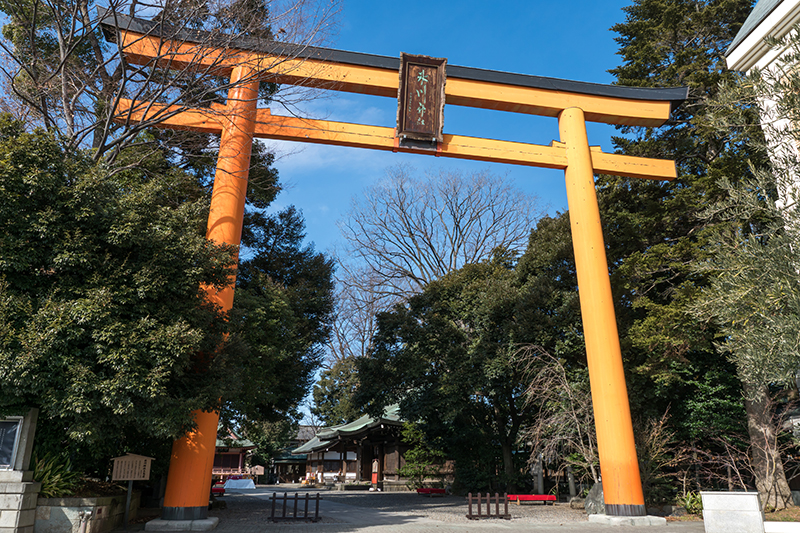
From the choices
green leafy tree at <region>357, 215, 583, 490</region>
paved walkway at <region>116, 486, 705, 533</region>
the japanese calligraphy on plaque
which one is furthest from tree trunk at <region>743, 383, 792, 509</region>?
the japanese calligraphy on plaque

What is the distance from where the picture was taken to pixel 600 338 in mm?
9828

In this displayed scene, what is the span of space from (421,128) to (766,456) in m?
10.4

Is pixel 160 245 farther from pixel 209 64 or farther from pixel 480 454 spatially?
pixel 480 454

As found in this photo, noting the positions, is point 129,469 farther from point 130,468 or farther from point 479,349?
point 479,349

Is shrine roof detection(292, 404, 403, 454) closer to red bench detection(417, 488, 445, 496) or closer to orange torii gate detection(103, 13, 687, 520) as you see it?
red bench detection(417, 488, 445, 496)

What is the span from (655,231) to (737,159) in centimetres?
319

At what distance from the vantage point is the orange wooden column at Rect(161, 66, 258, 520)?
7.86 m

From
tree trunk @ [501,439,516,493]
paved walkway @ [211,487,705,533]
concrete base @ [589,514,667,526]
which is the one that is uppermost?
tree trunk @ [501,439,516,493]

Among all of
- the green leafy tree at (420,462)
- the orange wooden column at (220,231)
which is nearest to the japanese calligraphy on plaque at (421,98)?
the orange wooden column at (220,231)

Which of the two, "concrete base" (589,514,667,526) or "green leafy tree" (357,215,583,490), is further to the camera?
"green leafy tree" (357,215,583,490)

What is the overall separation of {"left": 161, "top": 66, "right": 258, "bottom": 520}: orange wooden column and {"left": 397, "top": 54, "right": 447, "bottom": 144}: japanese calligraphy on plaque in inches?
120

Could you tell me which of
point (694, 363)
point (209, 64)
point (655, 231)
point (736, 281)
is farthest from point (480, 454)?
point (209, 64)

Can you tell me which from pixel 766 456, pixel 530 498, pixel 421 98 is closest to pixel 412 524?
pixel 530 498

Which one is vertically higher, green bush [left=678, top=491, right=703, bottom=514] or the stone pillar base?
the stone pillar base
